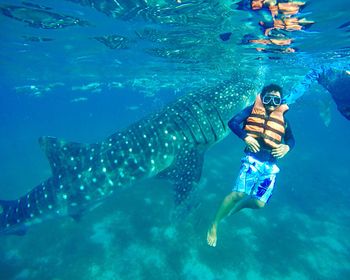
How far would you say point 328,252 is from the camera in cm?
1131

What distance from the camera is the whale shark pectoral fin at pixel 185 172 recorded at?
7852 millimetres

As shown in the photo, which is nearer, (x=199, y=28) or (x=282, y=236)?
(x=282, y=236)

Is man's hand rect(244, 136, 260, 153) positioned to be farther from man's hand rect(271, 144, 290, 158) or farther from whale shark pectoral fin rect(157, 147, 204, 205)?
whale shark pectoral fin rect(157, 147, 204, 205)

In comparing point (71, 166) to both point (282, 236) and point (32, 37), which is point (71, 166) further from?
point (32, 37)

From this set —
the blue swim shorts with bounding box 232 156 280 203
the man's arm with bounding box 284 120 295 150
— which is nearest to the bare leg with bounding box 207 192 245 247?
the blue swim shorts with bounding box 232 156 280 203

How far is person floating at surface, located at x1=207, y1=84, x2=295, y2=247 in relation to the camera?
233 inches

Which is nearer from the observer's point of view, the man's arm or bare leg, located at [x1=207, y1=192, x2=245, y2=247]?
the man's arm

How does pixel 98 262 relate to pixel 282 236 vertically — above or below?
above

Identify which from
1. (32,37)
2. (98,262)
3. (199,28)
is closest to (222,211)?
(98,262)

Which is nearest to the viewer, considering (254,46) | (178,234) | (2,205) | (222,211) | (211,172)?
(222,211)

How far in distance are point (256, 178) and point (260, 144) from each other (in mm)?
816

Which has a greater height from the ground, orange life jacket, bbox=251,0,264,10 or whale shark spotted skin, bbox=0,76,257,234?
orange life jacket, bbox=251,0,264,10

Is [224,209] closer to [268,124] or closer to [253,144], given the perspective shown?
[253,144]

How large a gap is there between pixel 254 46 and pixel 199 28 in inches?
184
